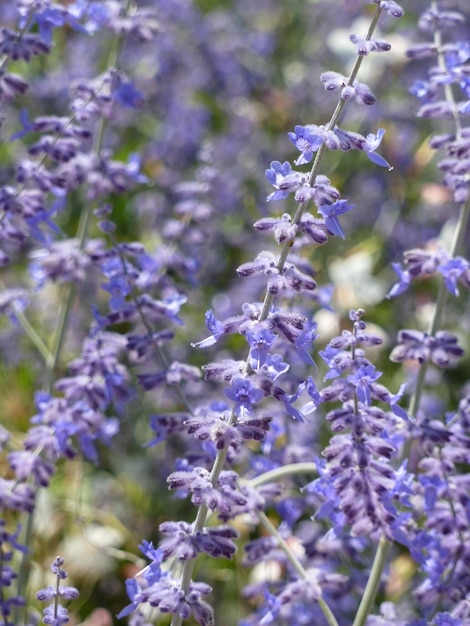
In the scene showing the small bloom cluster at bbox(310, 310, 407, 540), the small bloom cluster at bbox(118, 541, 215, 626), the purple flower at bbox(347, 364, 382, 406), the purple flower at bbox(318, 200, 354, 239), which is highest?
the purple flower at bbox(318, 200, 354, 239)

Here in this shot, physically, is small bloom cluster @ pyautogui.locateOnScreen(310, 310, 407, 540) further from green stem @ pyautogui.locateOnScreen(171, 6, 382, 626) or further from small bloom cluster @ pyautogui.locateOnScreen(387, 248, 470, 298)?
small bloom cluster @ pyautogui.locateOnScreen(387, 248, 470, 298)

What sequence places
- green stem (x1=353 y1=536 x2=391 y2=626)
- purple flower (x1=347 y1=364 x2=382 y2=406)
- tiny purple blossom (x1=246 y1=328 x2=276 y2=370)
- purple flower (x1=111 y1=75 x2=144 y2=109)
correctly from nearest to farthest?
tiny purple blossom (x1=246 y1=328 x2=276 y2=370), purple flower (x1=347 y1=364 x2=382 y2=406), green stem (x1=353 y1=536 x2=391 y2=626), purple flower (x1=111 y1=75 x2=144 y2=109)

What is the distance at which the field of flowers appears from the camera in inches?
71.0

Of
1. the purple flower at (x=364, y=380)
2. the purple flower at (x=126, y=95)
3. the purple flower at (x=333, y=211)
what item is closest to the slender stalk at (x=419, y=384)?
the purple flower at (x=364, y=380)

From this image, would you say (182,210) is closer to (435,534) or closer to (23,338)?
(435,534)

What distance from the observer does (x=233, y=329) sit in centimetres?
175

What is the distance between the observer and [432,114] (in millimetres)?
2439

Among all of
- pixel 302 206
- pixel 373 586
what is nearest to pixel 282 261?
pixel 302 206

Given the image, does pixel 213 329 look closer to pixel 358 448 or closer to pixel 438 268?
pixel 358 448

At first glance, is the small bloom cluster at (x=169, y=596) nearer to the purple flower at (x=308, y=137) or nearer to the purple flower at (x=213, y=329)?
the purple flower at (x=213, y=329)

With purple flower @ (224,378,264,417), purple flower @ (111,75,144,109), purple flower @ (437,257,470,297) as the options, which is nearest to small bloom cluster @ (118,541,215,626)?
purple flower @ (224,378,264,417)

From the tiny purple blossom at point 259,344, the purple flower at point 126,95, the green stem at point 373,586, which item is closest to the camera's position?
the tiny purple blossom at point 259,344

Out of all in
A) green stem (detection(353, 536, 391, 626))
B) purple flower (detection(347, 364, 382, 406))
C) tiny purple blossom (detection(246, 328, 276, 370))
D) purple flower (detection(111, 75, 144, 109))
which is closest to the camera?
tiny purple blossom (detection(246, 328, 276, 370))

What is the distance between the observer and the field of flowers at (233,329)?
1.80 meters
